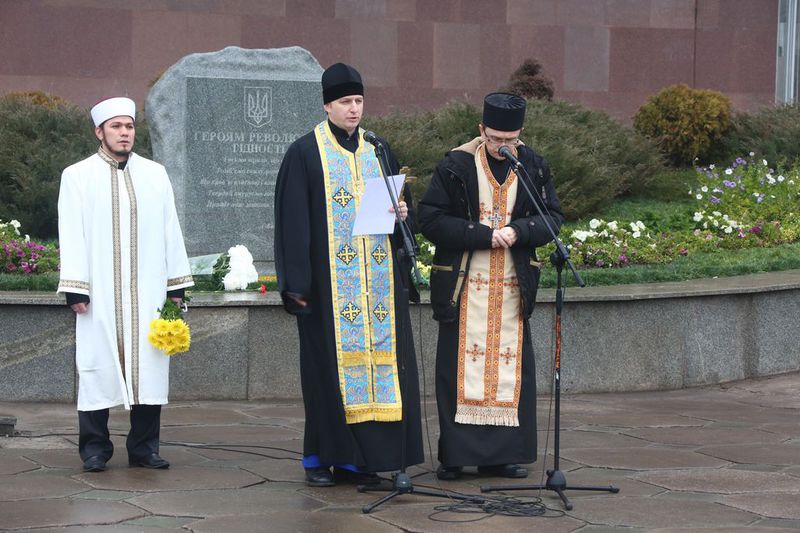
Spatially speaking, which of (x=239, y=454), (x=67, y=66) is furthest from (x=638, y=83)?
(x=239, y=454)

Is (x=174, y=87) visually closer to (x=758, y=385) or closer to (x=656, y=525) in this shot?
(x=758, y=385)

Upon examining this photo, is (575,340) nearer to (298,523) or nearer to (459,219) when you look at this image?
(459,219)

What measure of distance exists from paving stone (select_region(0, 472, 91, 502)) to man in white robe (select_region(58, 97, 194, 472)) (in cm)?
25

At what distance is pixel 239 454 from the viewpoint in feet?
24.1

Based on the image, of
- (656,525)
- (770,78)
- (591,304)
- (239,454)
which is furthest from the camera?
(770,78)

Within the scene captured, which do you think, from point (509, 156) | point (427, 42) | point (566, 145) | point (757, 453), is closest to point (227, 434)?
Answer: point (509, 156)

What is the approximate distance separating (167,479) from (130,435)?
1.51 ft

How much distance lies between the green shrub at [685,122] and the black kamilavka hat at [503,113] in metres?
10.1

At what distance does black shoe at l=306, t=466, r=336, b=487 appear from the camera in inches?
259

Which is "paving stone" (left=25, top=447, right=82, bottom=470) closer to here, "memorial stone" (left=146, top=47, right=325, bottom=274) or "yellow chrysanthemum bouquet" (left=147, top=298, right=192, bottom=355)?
"yellow chrysanthemum bouquet" (left=147, top=298, right=192, bottom=355)

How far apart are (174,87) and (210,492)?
597 centimetres

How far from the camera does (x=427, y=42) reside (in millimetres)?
19656

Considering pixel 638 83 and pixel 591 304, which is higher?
pixel 638 83

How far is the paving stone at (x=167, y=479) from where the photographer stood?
647 cm
